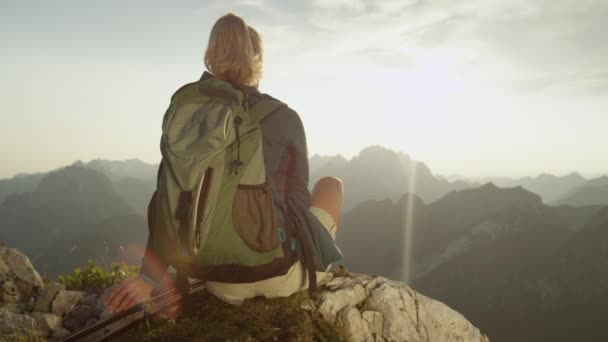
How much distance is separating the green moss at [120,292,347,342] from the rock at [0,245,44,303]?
378cm

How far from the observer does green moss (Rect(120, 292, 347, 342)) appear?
12.2 ft

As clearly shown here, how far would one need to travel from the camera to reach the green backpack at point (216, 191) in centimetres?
311

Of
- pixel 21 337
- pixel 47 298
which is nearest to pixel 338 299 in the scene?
pixel 21 337

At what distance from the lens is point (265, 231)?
Result: 3.40 m

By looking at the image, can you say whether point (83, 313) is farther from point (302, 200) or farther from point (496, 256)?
point (496, 256)

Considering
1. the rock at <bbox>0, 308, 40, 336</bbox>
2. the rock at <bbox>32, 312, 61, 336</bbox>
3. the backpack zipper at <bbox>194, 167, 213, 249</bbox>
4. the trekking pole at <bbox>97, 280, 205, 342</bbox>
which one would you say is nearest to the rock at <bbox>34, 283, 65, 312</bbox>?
the rock at <bbox>32, 312, 61, 336</bbox>

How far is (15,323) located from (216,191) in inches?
160

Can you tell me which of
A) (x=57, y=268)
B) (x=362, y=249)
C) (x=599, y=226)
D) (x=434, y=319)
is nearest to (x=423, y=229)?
(x=362, y=249)

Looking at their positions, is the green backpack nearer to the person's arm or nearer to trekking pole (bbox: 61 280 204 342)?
the person's arm

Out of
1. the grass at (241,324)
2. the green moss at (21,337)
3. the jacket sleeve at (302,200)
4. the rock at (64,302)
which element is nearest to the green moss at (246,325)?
the grass at (241,324)

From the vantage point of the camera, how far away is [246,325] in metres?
3.83

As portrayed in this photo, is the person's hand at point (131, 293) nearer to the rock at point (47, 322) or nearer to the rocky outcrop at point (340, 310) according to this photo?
the rocky outcrop at point (340, 310)

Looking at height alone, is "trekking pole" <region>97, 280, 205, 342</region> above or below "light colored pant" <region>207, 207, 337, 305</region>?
below

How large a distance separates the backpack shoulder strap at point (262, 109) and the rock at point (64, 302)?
15.6 feet
